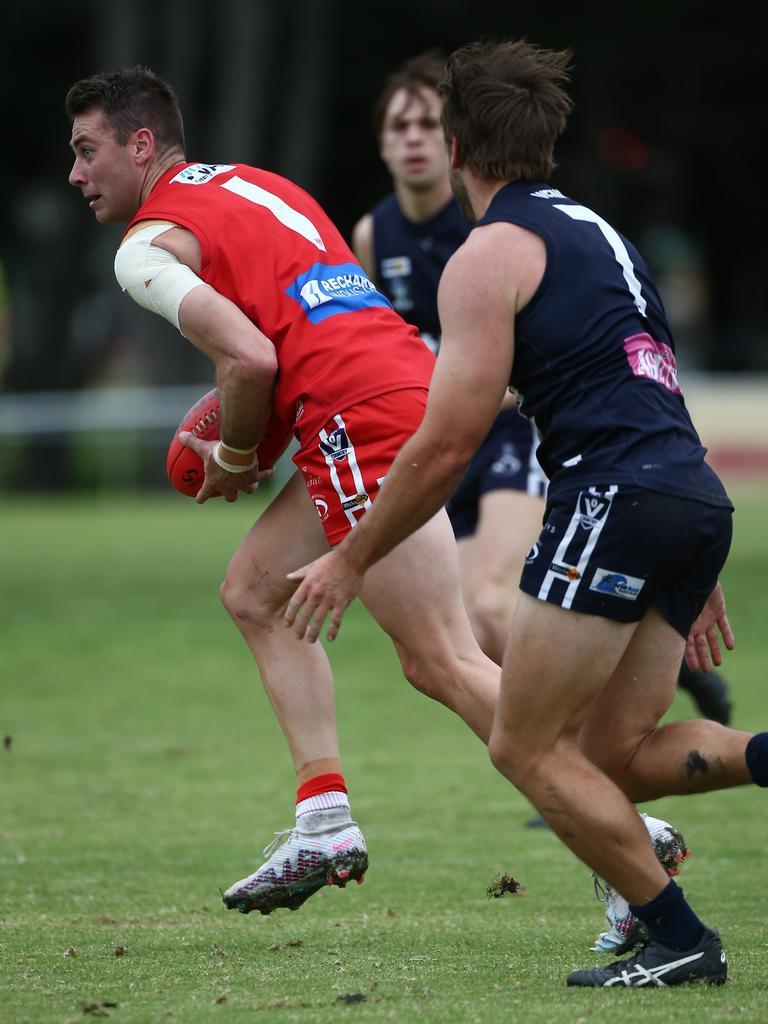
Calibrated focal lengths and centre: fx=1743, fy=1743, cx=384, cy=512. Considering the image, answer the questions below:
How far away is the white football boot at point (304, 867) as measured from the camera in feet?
16.3

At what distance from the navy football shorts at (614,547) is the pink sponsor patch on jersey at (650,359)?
1.00 feet

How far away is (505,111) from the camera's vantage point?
417cm

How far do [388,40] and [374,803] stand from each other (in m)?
25.9

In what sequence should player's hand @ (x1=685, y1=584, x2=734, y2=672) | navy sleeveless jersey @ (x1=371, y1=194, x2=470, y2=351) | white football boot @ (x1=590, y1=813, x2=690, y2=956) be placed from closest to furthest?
white football boot @ (x1=590, y1=813, x2=690, y2=956), player's hand @ (x1=685, y1=584, x2=734, y2=672), navy sleeveless jersey @ (x1=371, y1=194, x2=470, y2=351)

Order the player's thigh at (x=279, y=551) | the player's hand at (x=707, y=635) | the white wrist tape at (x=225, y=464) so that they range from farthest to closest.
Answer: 1. the player's thigh at (x=279, y=551)
2. the white wrist tape at (x=225, y=464)
3. the player's hand at (x=707, y=635)

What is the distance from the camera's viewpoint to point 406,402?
487 cm

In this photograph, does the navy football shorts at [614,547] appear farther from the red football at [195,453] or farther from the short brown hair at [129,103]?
the short brown hair at [129,103]

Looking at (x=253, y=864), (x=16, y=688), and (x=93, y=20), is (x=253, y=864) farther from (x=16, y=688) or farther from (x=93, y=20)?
(x=93, y=20)

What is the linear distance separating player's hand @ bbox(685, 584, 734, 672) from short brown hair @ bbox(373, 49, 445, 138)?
3422 mm

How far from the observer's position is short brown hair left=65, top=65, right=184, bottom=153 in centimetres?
513

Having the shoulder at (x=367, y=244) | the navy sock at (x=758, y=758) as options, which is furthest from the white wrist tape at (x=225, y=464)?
the shoulder at (x=367, y=244)

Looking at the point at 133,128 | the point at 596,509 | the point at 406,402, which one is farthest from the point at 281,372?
the point at 596,509

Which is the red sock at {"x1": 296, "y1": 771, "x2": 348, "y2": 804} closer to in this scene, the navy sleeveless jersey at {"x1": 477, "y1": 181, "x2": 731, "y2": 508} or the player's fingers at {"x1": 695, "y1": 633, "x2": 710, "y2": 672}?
the player's fingers at {"x1": 695, "y1": 633, "x2": 710, "y2": 672}

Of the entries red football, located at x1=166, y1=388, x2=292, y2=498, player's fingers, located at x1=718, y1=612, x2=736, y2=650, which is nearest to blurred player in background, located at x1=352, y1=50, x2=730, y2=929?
red football, located at x1=166, y1=388, x2=292, y2=498
